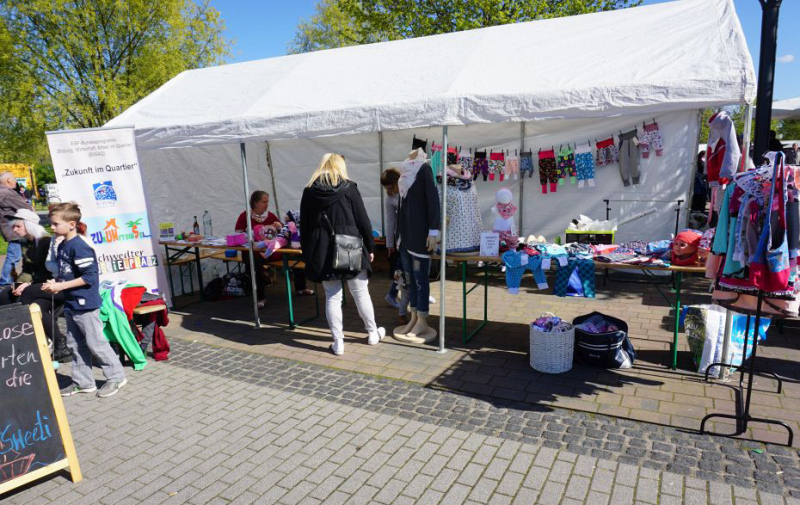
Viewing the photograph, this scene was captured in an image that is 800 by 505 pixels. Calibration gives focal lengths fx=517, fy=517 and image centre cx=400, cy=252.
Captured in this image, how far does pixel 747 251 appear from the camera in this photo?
308 cm

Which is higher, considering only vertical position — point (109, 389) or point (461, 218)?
point (461, 218)

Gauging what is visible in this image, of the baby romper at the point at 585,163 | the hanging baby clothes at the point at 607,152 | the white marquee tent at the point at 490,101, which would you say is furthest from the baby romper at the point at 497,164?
the hanging baby clothes at the point at 607,152

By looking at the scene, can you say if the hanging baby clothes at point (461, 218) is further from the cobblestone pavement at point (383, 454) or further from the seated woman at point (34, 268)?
the seated woman at point (34, 268)

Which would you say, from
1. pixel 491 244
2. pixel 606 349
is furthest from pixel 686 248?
pixel 491 244

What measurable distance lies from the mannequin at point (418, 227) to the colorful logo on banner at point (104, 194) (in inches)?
133

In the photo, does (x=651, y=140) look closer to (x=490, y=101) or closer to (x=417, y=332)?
(x=490, y=101)

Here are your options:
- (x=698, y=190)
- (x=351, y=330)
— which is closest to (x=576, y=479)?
(x=351, y=330)

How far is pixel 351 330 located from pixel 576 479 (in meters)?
3.17

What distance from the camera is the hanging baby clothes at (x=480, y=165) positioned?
25.9 ft

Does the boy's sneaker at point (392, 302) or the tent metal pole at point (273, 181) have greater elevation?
the tent metal pole at point (273, 181)

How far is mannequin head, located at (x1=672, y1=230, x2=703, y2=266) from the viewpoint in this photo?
4.01 metres

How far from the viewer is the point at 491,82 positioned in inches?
176

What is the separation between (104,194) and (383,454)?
4547 mm

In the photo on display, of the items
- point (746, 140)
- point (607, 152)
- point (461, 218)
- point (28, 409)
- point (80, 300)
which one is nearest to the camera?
point (28, 409)
